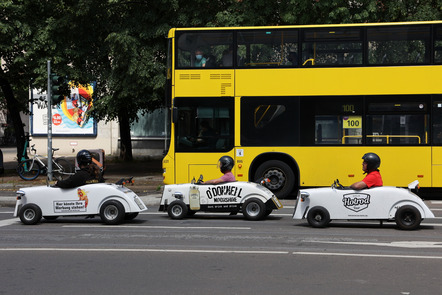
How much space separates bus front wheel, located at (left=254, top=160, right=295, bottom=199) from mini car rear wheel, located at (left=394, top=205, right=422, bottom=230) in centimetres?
622

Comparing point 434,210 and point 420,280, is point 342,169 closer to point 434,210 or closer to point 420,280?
point 434,210

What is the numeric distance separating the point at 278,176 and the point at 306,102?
1915 millimetres

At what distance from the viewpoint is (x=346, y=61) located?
56.4ft

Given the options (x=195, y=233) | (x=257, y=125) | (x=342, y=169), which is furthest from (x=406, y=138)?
(x=195, y=233)

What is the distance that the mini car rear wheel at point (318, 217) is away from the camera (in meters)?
11.4

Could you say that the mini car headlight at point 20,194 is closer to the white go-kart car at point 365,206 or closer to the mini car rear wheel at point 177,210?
the mini car rear wheel at point 177,210

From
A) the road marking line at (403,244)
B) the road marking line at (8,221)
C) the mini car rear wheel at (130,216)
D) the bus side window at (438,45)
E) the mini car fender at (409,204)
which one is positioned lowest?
the road marking line at (8,221)

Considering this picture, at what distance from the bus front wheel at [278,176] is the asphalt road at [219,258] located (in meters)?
4.72

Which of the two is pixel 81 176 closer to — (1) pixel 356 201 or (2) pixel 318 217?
(2) pixel 318 217

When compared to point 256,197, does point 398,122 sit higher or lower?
higher

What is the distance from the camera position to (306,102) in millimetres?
17391

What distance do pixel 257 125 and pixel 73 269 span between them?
1005 centimetres

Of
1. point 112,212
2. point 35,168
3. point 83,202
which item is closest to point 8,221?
point 83,202

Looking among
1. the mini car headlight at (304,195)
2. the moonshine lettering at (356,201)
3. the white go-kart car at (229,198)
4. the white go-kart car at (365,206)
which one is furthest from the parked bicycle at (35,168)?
the moonshine lettering at (356,201)
